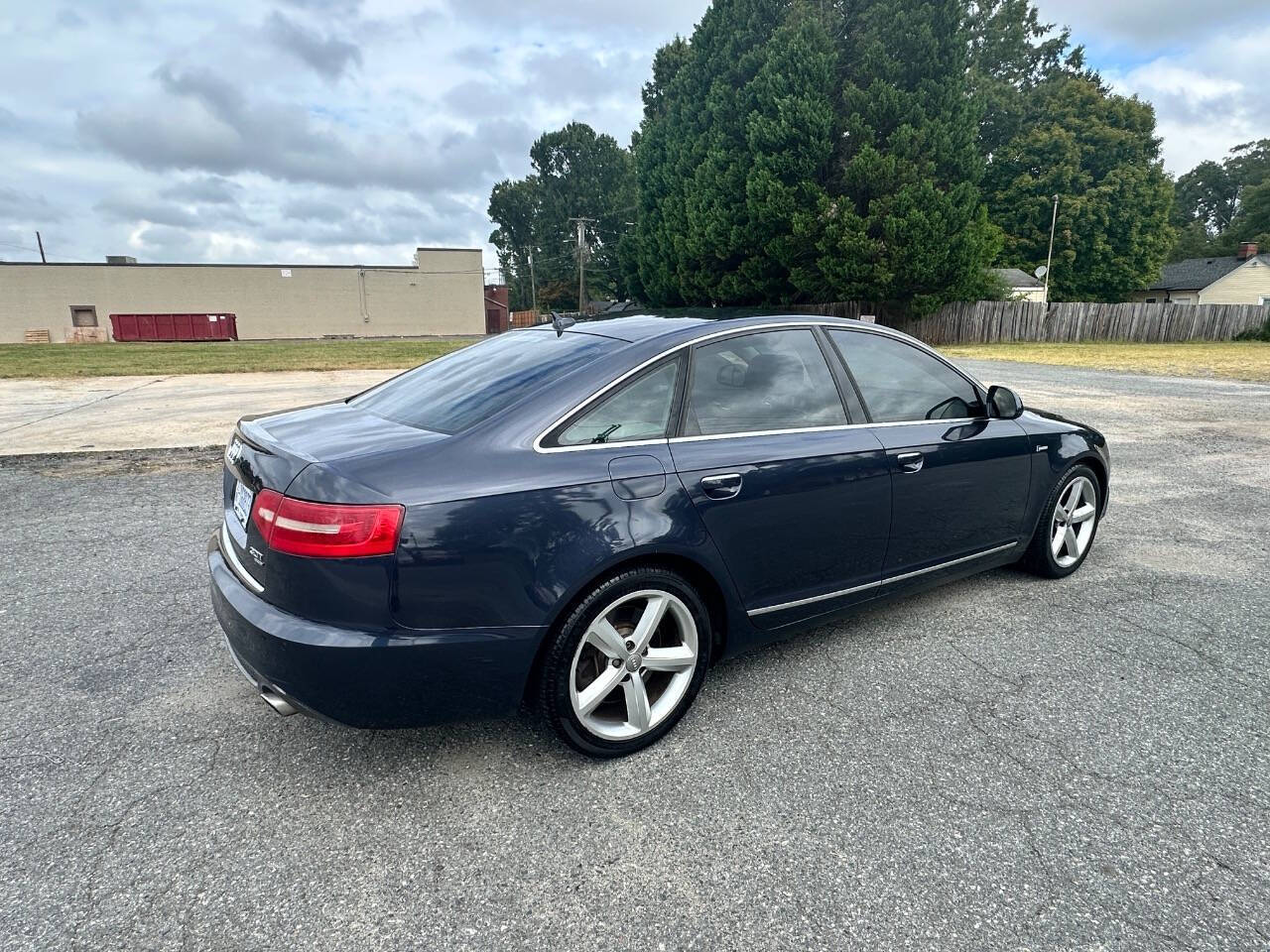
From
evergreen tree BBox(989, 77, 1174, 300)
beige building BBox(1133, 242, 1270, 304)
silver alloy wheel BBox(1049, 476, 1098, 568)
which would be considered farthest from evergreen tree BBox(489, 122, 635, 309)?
silver alloy wheel BBox(1049, 476, 1098, 568)

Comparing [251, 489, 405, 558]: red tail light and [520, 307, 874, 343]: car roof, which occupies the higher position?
[520, 307, 874, 343]: car roof

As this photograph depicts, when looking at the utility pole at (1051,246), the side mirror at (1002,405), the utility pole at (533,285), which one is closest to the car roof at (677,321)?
the side mirror at (1002,405)

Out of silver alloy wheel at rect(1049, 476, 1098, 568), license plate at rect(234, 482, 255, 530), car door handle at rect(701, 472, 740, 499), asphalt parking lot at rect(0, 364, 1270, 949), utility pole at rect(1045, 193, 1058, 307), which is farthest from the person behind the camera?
utility pole at rect(1045, 193, 1058, 307)

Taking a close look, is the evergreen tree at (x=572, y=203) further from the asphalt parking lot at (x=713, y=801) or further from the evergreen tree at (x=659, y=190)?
the asphalt parking lot at (x=713, y=801)

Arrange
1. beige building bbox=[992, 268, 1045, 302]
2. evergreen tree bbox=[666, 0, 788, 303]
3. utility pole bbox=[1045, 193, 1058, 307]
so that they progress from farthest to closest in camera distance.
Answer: beige building bbox=[992, 268, 1045, 302], utility pole bbox=[1045, 193, 1058, 307], evergreen tree bbox=[666, 0, 788, 303]

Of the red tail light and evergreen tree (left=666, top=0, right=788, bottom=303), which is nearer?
the red tail light

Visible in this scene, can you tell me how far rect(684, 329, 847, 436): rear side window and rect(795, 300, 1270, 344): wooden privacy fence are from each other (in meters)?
30.2

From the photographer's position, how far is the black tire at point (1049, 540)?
392cm

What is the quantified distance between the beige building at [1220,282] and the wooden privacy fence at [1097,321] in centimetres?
1846

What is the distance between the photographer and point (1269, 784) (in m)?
2.38

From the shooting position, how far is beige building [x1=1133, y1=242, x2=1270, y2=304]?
51.5m

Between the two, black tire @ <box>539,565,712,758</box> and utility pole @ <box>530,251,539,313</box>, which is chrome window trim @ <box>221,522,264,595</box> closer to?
black tire @ <box>539,565,712,758</box>

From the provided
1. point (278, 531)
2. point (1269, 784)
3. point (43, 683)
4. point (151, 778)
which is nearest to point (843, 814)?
point (1269, 784)

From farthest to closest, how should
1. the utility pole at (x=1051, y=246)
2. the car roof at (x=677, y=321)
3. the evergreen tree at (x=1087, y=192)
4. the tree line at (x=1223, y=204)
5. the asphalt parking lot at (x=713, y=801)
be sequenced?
the tree line at (x=1223, y=204)
the evergreen tree at (x=1087, y=192)
the utility pole at (x=1051, y=246)
the car roof at (x=677, y=321)
the asphalt parking lot at (x=713, y=801)
